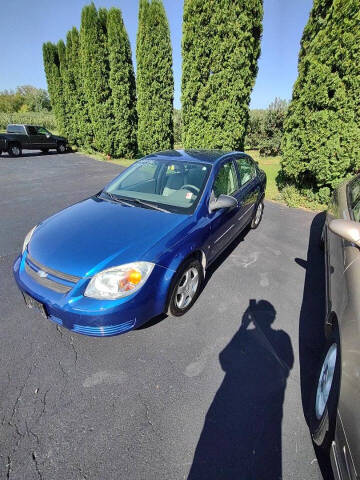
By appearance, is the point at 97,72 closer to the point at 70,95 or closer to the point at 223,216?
the point at 70,95

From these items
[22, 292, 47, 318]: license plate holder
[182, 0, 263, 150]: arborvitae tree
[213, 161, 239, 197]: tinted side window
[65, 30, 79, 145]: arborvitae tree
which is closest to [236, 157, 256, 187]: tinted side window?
[213, 161, 239, 197]: tinted side window

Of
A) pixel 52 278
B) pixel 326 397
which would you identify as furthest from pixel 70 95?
pixel 326 397

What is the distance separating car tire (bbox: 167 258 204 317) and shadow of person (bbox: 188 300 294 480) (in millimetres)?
598

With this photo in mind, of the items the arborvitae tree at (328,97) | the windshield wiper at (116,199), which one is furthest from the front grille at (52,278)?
the arborvitae tree at (328,97)

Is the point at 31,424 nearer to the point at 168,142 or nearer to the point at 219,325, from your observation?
the point at 219,325

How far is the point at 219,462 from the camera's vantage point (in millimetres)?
1522

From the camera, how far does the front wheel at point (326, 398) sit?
141 centimetres

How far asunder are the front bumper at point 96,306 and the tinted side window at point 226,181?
148cm

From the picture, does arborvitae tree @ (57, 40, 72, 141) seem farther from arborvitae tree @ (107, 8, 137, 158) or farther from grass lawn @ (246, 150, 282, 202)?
grass lawn @ (246, 150, 282, 202)

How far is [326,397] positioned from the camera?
5.15ft

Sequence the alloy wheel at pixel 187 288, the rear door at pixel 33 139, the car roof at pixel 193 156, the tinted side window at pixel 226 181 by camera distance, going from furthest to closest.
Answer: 1. the rear door at pixel 33 139
2. the car roof at pixel 193 156
3. the tinted side window at pixel 226 181
4. the alloy wheel at pixel 187 288

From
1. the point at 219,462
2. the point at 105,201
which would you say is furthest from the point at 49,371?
the point at 105,201

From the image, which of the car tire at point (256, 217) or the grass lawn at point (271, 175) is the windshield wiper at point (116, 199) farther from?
the grass lawn at point (271, 175)

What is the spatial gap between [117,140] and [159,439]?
46.9 feet
